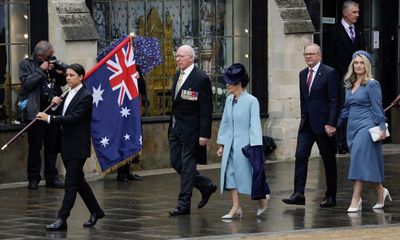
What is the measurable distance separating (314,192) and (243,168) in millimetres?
2595

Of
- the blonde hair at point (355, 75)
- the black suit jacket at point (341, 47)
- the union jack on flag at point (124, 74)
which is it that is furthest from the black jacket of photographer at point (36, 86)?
the blonde hair at point (355, 75)

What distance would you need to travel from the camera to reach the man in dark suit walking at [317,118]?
49.3 feet

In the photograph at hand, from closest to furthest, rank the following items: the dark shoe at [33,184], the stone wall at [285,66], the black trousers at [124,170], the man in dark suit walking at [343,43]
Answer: the dark shoe at [33,184]
the black trousers at [124,170]
the man in dark suit walking at [343,43]
the stone wall at [285,66]

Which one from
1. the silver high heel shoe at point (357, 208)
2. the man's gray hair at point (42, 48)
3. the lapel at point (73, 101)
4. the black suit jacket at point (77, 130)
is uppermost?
the man's gray hair at point (42, 48)

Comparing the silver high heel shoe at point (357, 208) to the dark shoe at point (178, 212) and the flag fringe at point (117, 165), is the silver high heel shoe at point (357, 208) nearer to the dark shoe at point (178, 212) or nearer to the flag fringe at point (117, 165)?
the dark shoe at point (178, 212)

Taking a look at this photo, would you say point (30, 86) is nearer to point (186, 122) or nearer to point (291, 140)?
point (186, 122)

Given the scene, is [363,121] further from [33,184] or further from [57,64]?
[33,184]

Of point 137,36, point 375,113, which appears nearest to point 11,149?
point 137,36

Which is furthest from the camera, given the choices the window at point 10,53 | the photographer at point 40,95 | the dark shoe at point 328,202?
the window at point 10,53

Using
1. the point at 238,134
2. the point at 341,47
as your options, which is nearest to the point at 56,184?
the point at 238,134

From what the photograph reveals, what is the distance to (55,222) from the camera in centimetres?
1339

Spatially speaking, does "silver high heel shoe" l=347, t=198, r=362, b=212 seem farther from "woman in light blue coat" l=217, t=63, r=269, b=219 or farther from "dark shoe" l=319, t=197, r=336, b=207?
"woman in light blue coat" l=217, t=63, r=269, b=219

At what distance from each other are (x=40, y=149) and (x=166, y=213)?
306 cm

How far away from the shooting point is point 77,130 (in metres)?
13.4
